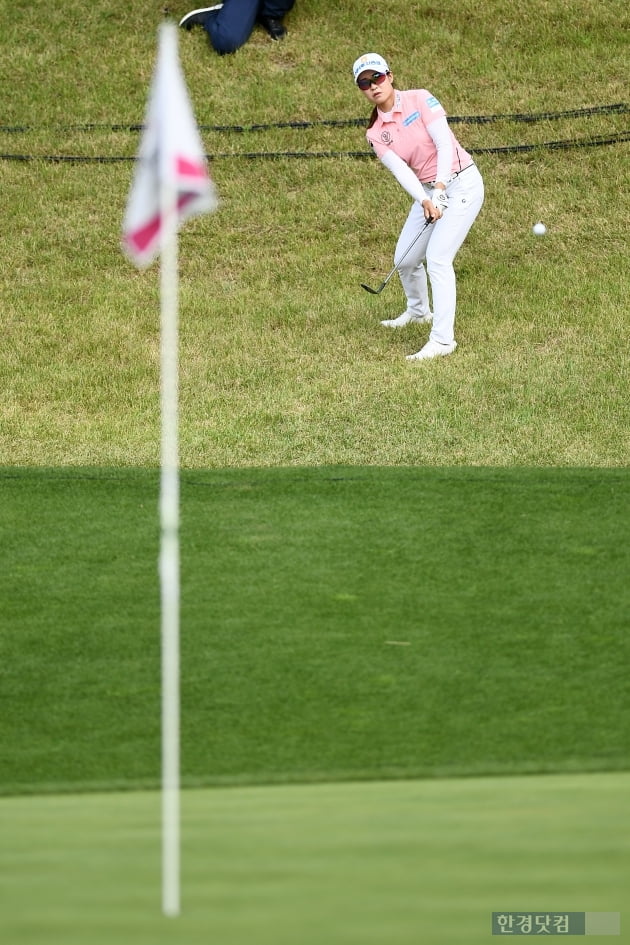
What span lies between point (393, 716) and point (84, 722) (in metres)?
1.23

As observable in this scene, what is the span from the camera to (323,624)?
6.57 m

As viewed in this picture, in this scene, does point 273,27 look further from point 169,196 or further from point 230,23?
point 169,196

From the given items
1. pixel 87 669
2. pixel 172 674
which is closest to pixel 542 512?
pixel 87 669

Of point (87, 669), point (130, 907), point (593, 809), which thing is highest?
point (87, 669)

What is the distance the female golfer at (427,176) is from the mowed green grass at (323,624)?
2167 mm

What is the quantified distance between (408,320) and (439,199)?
151 cm

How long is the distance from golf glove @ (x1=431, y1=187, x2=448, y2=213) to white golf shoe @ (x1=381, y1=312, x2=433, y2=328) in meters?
1.28

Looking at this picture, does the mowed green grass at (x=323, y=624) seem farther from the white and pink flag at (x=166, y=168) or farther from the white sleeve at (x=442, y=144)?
the white sleeve at (x=442, y=144)

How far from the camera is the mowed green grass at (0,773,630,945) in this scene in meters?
3.49

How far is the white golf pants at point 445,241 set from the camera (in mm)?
10719

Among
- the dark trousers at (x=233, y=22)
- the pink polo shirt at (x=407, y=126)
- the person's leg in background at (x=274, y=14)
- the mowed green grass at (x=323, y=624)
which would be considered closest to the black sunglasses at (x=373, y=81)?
the pink polo shirt at (x=407, y=126)

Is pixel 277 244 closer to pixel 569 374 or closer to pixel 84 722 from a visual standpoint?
pixel 569 374

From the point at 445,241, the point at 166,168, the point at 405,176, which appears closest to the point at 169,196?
the point at 166,168

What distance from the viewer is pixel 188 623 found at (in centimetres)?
661
